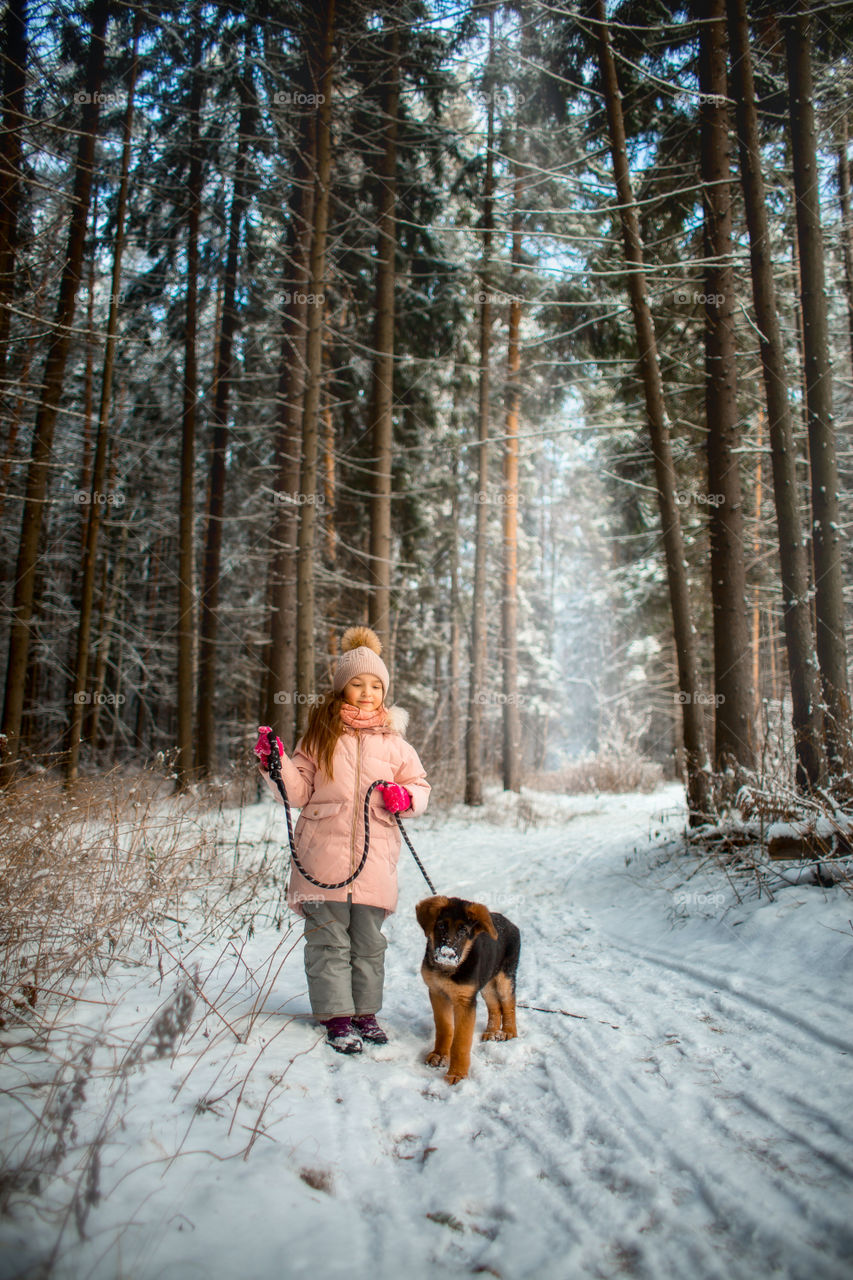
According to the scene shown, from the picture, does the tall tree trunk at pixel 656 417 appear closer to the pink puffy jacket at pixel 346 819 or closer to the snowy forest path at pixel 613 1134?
the snowy forest path at pixel 613 1134

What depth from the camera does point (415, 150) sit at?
38.2 ft

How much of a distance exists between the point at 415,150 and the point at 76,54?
5588 mm

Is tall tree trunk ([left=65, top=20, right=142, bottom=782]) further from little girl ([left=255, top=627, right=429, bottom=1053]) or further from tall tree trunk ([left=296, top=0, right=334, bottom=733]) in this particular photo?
little girl ([left=255, top=627, right=429, bottom=1053])

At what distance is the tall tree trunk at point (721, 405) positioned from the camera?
695 cm

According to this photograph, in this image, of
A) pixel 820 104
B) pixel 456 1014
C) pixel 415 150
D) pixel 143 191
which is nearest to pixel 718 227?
pixel 820 104

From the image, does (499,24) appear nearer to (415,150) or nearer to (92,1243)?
(415,150)

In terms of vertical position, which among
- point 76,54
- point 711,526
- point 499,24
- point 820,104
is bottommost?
point 711,526

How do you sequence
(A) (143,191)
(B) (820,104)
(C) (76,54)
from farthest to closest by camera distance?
(A) (143,191)
(C) (76,54)
(B) (820,104)

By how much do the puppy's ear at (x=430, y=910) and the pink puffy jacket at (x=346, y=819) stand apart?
13.5 inches

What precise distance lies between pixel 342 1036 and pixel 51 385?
9763 mm

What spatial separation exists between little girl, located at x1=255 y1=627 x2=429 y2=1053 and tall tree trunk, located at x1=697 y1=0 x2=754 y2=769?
4855 mm

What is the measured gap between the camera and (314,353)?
9.21 m

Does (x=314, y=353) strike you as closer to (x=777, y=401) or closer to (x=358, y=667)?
(x=777, y=401)

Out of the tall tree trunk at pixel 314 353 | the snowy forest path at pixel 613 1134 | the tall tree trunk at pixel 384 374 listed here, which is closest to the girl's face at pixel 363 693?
the snowy forest path at pixel 613 1134
